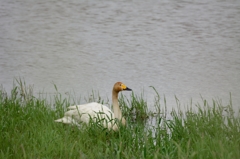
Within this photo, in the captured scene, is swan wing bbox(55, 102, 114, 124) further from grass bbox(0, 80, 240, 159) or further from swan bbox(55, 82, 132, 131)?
grass bbox(0, 80, 240, 159)

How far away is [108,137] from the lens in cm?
708

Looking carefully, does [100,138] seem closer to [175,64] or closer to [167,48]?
[175,64]

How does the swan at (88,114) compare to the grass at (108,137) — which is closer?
the grass at (108,137)

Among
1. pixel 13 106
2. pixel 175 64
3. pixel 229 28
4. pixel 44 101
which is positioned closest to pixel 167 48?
pixel 175 64

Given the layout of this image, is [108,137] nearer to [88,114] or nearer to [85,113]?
[88,114]

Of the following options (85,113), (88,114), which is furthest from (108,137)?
(85,113)

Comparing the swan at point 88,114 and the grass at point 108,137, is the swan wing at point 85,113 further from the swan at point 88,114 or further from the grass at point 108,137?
the grass at point 108,137

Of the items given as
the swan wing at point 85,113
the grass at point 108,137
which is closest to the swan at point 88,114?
the swan wing at point 85,113

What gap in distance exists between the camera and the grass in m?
A: 5.55

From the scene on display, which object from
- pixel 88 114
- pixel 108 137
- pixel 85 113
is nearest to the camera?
pixel 108 137

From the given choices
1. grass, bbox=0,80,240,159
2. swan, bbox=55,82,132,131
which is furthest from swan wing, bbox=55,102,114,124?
grass, bbox=0,80,240,159

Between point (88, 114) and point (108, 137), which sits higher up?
point (88, 114)

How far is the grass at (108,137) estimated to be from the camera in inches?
219

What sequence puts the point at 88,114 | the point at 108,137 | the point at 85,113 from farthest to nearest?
the point at 85,113 < the point at 88,114 < the point at 108,137
